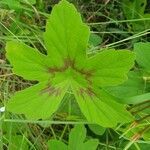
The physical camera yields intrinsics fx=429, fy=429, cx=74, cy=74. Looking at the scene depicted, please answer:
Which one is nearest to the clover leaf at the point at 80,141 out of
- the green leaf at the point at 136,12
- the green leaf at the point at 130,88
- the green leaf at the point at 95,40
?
the green leaf at the point at 130,88

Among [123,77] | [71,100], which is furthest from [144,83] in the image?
[123,77]

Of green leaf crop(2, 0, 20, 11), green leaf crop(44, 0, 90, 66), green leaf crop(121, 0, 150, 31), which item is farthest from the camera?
green leaf crop(121, 0, 150, 31)

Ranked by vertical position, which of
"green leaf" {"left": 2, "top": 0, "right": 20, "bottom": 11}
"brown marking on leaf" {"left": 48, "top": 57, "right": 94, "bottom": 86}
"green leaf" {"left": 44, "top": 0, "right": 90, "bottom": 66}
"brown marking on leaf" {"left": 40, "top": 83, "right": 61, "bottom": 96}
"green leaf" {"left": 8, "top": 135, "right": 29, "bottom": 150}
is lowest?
"green leaf" {"left": 8, "top": 135, "right": 29, "bottom": 150}

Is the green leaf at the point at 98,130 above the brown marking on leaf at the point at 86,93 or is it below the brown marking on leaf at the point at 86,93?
below

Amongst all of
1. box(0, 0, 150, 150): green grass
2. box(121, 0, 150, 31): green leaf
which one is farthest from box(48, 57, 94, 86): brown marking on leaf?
box(121, 0, 150, 31): green leaf

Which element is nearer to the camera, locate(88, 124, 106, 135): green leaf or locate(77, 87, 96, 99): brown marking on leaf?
locate(77, 87, 96, 99): brown marking on leaf

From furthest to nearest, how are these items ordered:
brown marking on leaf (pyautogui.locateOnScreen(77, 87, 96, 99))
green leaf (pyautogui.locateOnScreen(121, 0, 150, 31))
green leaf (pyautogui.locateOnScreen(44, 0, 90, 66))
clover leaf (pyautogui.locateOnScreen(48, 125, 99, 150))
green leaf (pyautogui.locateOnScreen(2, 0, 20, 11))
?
green leaf (pyautogui.locateOnScreen(121, 0, 150, 31)) < green leaf (pyautogui.locateOnScreen(2, 0, 20, 11)) < clover leaf (pyautogui.locateOnScreen(48, 125, 99, 150)) < brown marking on leaf (pyautogui.locateOnScreen(77, 87, 96, 99)) < green leaf (pyautogui.locateOnScreen(44, 0, 90, 66))

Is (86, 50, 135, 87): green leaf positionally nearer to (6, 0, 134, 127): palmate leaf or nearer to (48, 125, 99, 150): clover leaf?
(6, 0, 134, 127): palmate leaf

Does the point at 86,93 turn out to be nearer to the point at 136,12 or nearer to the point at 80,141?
the point at 80,141

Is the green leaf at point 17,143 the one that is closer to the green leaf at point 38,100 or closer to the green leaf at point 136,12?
the green leaf at point 38,100
